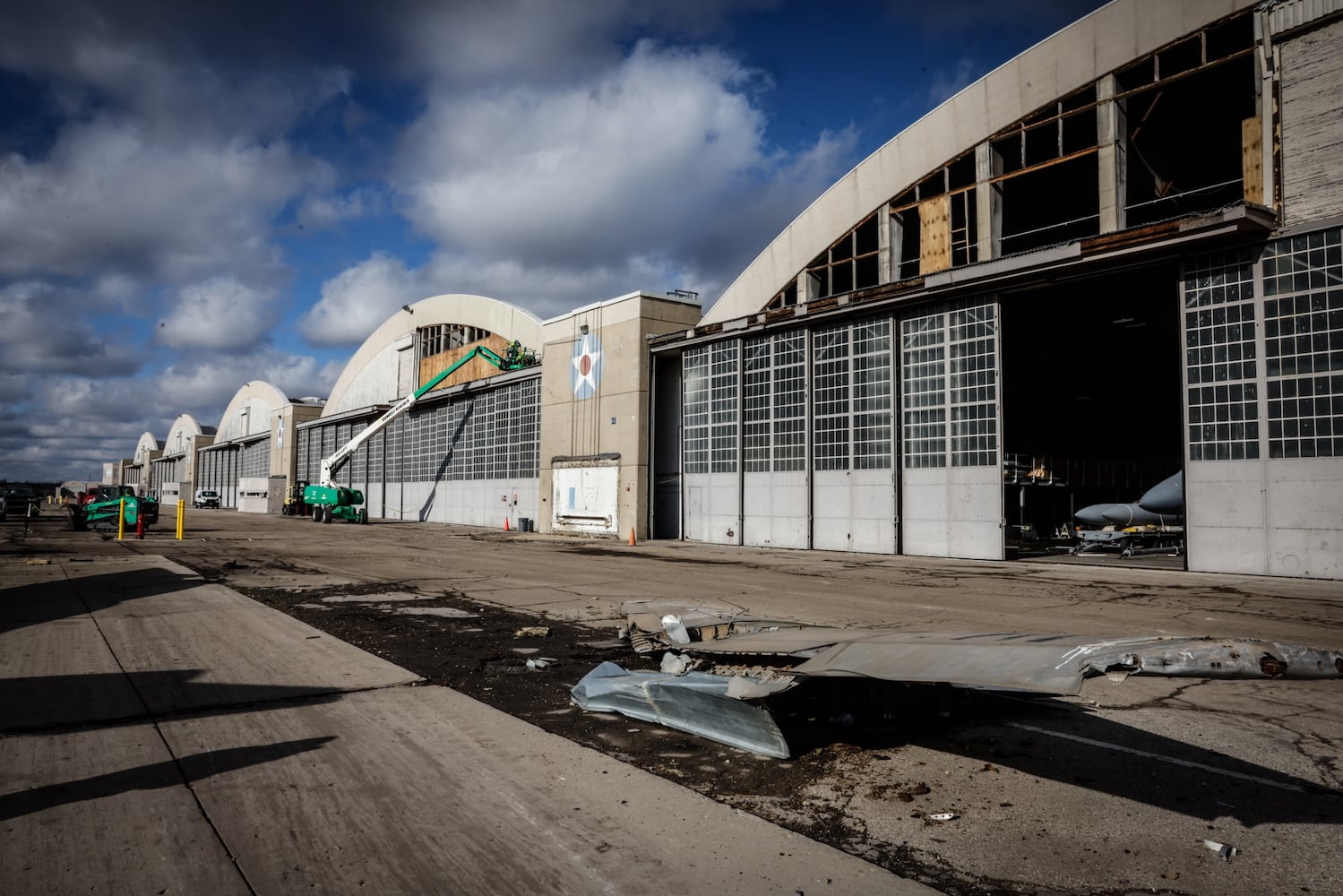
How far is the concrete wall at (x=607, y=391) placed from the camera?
3117 cm

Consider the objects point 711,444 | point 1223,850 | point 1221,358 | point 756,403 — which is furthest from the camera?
point 711,444

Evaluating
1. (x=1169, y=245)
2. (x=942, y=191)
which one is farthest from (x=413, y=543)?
(x=1169, y=245)

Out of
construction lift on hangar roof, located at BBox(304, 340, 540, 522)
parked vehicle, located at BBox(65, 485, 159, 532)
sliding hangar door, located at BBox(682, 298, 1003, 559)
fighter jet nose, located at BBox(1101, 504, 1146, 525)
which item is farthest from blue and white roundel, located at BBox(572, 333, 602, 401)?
fighter jet nose, located at BBox(1101, 504, 1146, 525)

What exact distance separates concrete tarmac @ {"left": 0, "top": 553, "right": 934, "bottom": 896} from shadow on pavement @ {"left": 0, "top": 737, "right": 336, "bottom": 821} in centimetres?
1

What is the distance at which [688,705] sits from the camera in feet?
17.1

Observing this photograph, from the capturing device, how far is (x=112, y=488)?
38.0m

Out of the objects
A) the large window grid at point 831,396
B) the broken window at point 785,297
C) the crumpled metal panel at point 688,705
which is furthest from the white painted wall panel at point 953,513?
the crumpled metal panel at point 688,705

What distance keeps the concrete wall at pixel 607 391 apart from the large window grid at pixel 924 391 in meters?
11.4

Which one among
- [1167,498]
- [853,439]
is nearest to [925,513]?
[853,439]

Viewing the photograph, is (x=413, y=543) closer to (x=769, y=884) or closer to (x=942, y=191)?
(x=942, y=191)

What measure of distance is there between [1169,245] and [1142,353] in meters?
13.3

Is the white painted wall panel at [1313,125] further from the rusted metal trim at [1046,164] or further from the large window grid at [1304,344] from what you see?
the rusted metal trim at [1046,164]

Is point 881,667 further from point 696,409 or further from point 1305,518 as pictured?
point 696,409

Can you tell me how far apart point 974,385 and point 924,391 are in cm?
154
